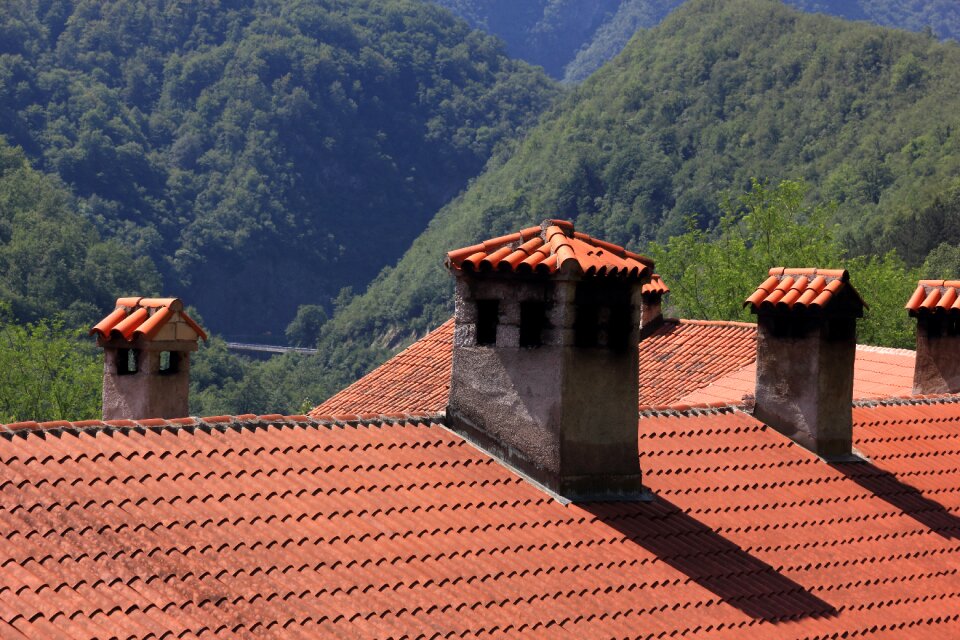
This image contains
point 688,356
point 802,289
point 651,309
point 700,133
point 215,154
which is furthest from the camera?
point 215,154

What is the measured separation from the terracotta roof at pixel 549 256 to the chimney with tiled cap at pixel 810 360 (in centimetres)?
207

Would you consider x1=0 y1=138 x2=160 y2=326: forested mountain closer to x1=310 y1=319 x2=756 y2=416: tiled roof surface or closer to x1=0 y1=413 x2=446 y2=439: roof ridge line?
x1=310 y1=319 x2=756 y2=416: tiled roof surface

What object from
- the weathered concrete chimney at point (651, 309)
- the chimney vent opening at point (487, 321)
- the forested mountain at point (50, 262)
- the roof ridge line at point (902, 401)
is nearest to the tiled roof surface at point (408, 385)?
the weathered concrete chimney at point (651, 309)

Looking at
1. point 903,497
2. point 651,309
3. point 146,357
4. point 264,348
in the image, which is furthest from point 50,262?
point 903,497

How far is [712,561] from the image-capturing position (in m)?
10.5

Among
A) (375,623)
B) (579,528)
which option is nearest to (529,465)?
(579,528)

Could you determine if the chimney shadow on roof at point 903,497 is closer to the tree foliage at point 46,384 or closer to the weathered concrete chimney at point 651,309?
the weathered concrete chimney at point 651,309

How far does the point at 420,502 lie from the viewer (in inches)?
399

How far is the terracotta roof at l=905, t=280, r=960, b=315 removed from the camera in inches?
645

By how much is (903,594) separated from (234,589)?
186 inches

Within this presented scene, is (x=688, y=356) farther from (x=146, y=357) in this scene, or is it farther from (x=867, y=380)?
(x=146, y=357)

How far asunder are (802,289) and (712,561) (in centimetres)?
328

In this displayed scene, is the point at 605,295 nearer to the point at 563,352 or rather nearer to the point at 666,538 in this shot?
the point at 563,352

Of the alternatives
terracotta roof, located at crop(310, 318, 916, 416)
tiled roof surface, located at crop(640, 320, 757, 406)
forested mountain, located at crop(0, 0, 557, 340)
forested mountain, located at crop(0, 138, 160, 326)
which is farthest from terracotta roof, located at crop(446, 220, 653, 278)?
forested mountain, located at crop(0, 0, 557, 340)
